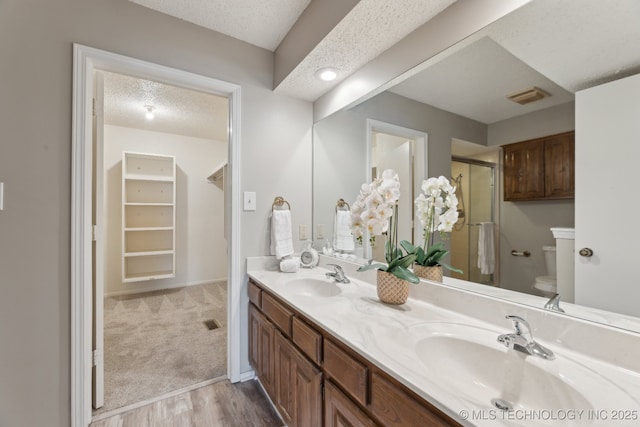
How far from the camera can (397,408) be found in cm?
69

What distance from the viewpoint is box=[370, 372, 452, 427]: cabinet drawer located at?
0.61 metres

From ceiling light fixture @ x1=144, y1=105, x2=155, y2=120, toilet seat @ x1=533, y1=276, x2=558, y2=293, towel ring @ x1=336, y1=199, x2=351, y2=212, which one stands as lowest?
toilet seat @ x1=533, y1=276, x2=558, y2=293

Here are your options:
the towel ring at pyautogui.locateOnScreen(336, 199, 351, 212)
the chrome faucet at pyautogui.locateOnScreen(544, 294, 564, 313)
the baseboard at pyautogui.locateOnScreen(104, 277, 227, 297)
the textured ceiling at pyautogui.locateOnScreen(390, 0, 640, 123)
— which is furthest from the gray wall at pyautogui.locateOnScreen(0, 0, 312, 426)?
the baseboard at pyautogui.locateOnScreen(104, 277, 227, 297)

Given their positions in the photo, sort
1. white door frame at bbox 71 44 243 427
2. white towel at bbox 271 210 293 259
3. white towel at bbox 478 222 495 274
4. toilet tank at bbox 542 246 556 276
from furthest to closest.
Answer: white towel at bbox 271 210 293 259 < white door frame at bbox 71 44 243 427 < white towel at bbox 478 222 495 274 < toilet tank at bbox 542 246 556 276

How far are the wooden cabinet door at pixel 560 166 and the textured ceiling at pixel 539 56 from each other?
13 cm

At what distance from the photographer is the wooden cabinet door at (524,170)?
0.95 metres

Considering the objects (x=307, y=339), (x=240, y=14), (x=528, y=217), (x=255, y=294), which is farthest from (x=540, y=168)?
(x=240, y=14)

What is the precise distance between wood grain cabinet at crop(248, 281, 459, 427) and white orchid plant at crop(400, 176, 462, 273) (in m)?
0.62

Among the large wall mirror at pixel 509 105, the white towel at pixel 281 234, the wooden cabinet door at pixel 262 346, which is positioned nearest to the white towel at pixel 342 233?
the white towel at pixel 281 234

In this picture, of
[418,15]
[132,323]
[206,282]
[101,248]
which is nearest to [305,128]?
[418,15]

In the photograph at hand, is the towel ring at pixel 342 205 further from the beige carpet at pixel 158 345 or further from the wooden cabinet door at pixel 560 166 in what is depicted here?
the beige carpet at pixel 158 345

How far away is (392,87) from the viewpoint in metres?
1.50

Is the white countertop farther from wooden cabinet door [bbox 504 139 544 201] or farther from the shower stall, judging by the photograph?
wooden cabinet door [bbox 504 139 544 201]

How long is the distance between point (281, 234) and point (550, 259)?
151 cm
